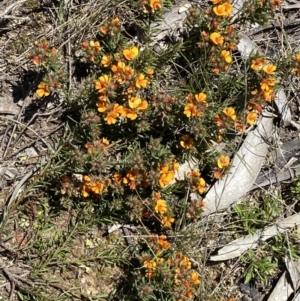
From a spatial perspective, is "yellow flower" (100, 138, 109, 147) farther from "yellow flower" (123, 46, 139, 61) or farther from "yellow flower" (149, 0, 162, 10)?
"yellow flower" (149, 0, 162, 10)

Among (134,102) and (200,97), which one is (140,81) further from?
(200,97)

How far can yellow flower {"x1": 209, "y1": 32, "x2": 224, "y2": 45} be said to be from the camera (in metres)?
4.98

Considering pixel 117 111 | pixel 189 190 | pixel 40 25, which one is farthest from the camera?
pixel 40 25

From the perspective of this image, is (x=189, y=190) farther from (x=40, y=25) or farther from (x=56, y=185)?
(x=40, y=25)

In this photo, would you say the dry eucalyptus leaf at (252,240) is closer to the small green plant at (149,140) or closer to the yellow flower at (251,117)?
the small green plant at (149,140)

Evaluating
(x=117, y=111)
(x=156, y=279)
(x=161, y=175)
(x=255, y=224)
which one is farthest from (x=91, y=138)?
(x=255, y=224)

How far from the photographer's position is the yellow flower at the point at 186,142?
509 cm

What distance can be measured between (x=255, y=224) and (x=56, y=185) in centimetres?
187

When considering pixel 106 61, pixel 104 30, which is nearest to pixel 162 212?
pixel 106 61

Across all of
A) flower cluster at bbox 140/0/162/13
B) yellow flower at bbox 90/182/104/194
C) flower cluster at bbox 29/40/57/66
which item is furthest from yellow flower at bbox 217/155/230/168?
flower cluster at bbox 29/40/57/66

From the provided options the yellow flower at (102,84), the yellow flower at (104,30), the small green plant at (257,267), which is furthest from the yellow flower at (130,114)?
the small green plant at (257,267)

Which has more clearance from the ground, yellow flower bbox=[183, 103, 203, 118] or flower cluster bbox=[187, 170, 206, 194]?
yellow flower bbox=[183, 103, 203, 118]

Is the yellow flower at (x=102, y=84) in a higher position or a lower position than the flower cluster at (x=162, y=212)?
higher

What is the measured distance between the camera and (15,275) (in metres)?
5.08
